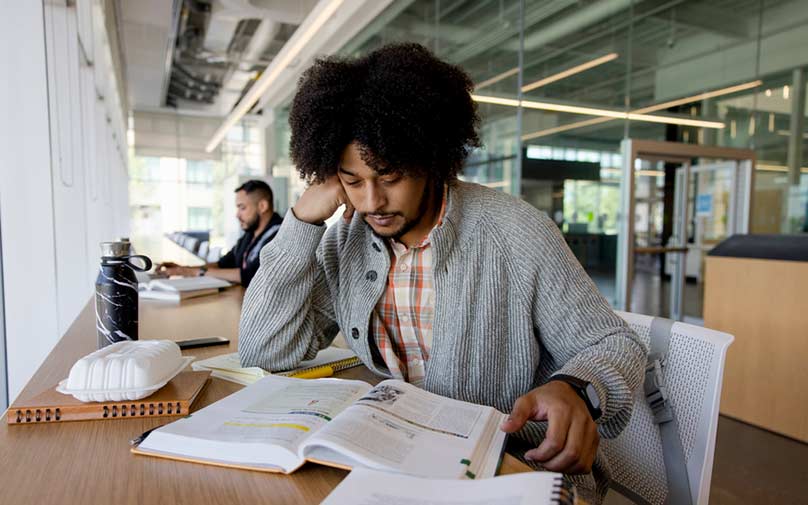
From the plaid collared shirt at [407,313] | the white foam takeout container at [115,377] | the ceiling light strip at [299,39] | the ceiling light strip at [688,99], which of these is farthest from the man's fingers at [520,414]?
the ceiling light strip at [688,99]

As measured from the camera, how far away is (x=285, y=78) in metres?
7.51

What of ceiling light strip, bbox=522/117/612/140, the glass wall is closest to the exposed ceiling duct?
the glass wall

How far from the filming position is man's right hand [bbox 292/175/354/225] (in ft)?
3.87

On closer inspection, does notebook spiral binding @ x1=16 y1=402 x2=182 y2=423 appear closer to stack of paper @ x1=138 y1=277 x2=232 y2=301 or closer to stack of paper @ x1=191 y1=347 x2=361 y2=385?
stack of paper @ x1=191 y1=347 x2=361 y2=385

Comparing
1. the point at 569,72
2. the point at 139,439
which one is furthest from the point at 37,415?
the point at 569,72

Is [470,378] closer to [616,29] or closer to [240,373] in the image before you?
[240,373]

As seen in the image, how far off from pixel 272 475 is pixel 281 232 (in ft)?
2.10

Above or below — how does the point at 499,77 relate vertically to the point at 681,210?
above

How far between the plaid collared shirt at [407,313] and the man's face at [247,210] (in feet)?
8.28

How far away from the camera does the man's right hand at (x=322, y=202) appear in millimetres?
1179

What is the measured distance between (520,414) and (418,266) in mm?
489

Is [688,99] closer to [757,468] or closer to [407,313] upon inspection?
[757,468]

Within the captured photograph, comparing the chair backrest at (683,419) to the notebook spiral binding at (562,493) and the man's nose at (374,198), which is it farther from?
the man's nose at (374,198)

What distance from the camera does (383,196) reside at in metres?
1.09
